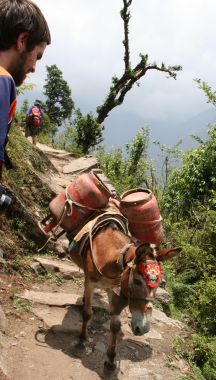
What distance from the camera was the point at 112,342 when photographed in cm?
537

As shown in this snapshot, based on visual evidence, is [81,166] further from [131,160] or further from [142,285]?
[142,285]

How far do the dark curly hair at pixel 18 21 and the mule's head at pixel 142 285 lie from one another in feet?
9.21

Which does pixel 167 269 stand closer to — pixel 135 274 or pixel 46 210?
pixel 46 210

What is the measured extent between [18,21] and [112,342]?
4442mm

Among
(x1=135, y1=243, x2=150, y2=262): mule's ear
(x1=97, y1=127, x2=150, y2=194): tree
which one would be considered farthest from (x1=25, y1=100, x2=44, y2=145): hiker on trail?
(x1=135, y1=243, x2=150, y2=262): mule's ear

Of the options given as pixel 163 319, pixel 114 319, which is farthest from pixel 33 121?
pixel 114 319

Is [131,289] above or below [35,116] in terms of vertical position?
below

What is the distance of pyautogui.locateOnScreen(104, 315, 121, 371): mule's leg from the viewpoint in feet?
17.3

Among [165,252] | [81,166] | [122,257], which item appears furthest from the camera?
[81,166]

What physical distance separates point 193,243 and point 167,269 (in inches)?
72.0

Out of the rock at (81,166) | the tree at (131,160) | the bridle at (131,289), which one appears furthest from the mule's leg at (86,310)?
the tree at (131,160)

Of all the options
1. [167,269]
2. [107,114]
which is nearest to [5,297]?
[167,269]

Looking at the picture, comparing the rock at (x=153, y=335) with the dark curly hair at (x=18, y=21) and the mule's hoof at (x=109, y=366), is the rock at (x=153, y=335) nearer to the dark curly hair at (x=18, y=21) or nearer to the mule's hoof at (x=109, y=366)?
the mule's hoof at (x=109, y=366)

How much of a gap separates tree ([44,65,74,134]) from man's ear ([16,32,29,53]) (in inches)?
1878
